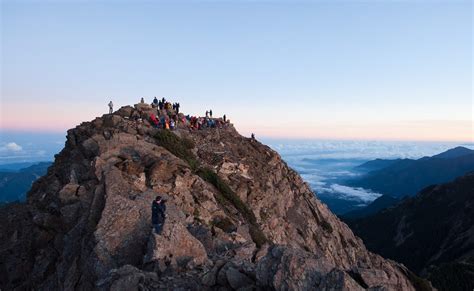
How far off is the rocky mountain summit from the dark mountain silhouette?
57978 millimetres

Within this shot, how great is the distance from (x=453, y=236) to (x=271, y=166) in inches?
4438

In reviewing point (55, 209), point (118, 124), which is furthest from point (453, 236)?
point (55, 209)

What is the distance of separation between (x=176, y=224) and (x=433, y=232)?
15211 centimetres

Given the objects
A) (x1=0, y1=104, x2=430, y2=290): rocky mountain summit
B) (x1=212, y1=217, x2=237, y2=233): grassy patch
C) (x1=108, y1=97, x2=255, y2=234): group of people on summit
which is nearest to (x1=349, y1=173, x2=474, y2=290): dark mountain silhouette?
(x1=0, y1=104, x2=430, y2=290): rocky mountain summit

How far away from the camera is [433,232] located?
15062 centimetres

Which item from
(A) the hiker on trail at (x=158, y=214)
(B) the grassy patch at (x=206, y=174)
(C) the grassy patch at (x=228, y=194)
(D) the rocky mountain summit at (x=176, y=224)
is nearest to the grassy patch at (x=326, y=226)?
(D) the rocky mountain summit at (x=176, y=224)

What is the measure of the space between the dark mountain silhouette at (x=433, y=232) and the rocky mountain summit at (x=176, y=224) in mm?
57978

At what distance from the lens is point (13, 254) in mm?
31859

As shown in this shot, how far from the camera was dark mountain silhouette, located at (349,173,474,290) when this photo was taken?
369 feet

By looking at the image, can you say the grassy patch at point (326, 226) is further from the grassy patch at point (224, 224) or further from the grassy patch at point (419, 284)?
the grassy patch at point (224, 224)

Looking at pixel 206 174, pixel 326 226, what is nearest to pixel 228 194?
Result: pixel 206 174

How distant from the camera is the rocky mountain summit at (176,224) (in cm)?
1578

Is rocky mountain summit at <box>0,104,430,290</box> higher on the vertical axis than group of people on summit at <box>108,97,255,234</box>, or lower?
lower

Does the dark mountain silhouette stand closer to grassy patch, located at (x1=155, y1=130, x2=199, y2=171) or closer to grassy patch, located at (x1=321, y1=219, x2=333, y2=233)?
grassy patch, located at (x1=321, y1=219, x2=333, y2=233)
